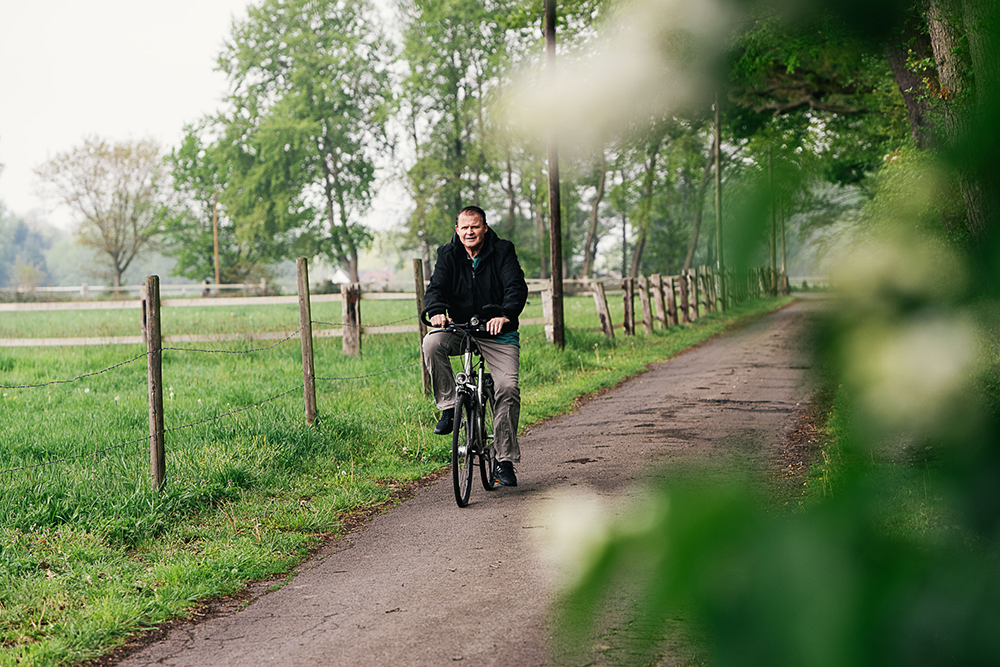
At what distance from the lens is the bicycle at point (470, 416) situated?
572cm

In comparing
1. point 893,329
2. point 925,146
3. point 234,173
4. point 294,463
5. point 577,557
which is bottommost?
point 294,463

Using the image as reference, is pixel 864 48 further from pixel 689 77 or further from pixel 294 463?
pixel 294 463

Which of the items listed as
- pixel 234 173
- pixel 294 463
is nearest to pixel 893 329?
pixel 294 463

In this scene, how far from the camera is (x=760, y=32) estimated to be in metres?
0.59

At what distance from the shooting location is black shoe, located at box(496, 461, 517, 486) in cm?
604

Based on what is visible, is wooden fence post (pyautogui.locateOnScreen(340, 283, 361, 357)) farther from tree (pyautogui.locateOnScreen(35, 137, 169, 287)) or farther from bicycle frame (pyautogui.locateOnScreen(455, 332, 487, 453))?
tree (pyautogui.locateOnScreen(35, 137, 169, 287))

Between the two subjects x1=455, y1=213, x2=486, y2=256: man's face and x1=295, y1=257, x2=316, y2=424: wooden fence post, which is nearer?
x1=455, y1=213, x2=486, y2=256: man's face

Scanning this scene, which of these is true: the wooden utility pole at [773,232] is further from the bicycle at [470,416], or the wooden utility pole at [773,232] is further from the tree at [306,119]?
the tree at [306,119]

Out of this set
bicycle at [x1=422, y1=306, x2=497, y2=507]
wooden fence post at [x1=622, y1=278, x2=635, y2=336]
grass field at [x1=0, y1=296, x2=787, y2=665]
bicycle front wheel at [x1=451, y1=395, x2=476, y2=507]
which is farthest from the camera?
wooden fence post at [x1=622, y1=278, x2=635, y2=336]

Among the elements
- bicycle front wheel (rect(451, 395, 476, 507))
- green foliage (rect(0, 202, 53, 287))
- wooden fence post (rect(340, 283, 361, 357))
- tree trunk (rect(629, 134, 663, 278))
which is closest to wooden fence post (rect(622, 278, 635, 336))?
wooden fence post (rect(340, 283, 361, 357))

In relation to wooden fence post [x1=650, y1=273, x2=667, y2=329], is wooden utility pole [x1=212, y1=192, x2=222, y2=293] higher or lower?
higher

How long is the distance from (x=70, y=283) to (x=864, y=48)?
95069mm

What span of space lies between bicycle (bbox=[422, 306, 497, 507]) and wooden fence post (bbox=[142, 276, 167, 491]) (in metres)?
1.83

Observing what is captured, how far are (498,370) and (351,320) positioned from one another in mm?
8581
